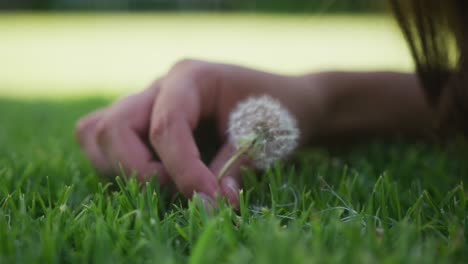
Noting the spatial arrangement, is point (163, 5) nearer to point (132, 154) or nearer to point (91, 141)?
point (91, 141)

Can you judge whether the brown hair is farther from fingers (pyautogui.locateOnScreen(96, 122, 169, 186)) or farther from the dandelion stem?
fingers (pyautogui.locateOnScreen(96, 122, 169, 186))

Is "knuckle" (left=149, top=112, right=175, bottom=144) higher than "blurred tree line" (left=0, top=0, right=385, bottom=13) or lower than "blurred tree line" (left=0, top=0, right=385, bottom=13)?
higher

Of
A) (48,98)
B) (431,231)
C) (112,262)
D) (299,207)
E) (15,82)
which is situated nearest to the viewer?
(112,262)

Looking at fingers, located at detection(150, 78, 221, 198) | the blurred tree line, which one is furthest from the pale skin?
the blurred tree line

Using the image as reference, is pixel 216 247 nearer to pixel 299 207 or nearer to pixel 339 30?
pixel 299 207

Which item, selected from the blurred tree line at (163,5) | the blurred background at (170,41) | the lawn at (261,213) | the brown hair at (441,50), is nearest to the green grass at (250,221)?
the lawn at (261,213)

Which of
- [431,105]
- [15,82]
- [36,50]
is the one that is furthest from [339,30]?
[431,105]

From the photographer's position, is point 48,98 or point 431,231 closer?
point 431,231
